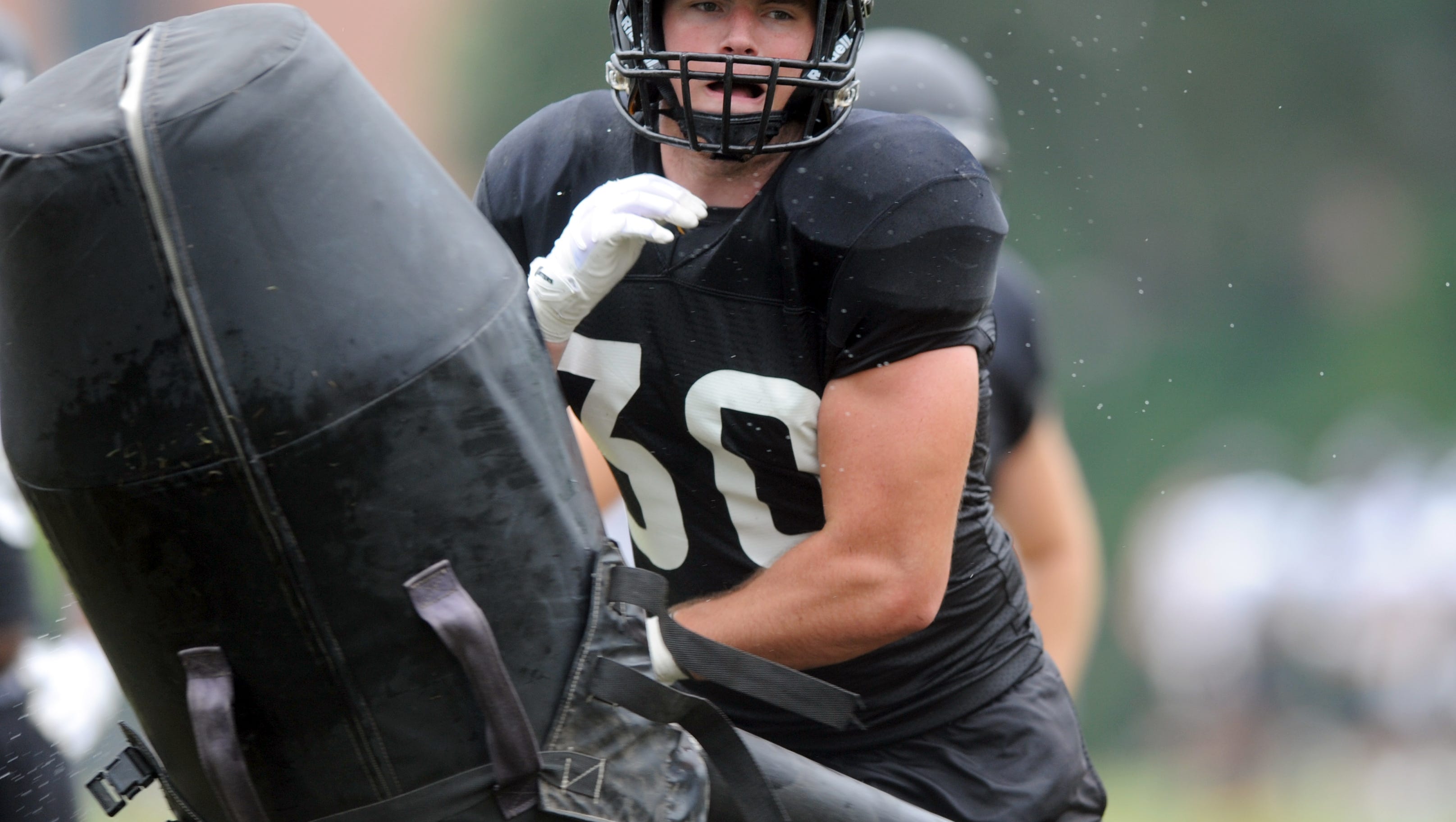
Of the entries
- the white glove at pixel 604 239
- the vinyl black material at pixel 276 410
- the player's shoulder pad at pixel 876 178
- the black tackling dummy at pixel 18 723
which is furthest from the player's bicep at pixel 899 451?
the black tackling dummy at pixel 18 723

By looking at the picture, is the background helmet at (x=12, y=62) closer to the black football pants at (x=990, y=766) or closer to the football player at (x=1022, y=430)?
the football player at (x=1022, y=430)

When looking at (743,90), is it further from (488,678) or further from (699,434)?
(488,678)

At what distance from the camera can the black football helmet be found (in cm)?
180

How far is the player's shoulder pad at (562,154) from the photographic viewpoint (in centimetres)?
197

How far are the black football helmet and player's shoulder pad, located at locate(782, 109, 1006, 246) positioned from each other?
0.04 m

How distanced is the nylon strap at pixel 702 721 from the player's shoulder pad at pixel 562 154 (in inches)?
27.4

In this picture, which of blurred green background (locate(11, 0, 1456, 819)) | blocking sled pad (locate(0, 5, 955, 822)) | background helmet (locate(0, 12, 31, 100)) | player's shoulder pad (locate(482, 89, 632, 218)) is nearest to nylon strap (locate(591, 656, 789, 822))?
blocking sled pad (locate(0, 5, 955, 822))

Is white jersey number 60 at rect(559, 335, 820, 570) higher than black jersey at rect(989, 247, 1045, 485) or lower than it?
higher

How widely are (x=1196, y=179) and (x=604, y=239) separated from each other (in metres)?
8.78

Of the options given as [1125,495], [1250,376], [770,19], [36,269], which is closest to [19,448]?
[36,269]

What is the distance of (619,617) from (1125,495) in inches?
264

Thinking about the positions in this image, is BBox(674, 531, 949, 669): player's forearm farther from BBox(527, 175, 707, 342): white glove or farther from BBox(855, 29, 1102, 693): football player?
BBox(855, 29, 1102, 693): football player

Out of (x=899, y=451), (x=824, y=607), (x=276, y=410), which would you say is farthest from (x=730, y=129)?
(x=276, y=410)

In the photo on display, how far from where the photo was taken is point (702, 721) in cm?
154
